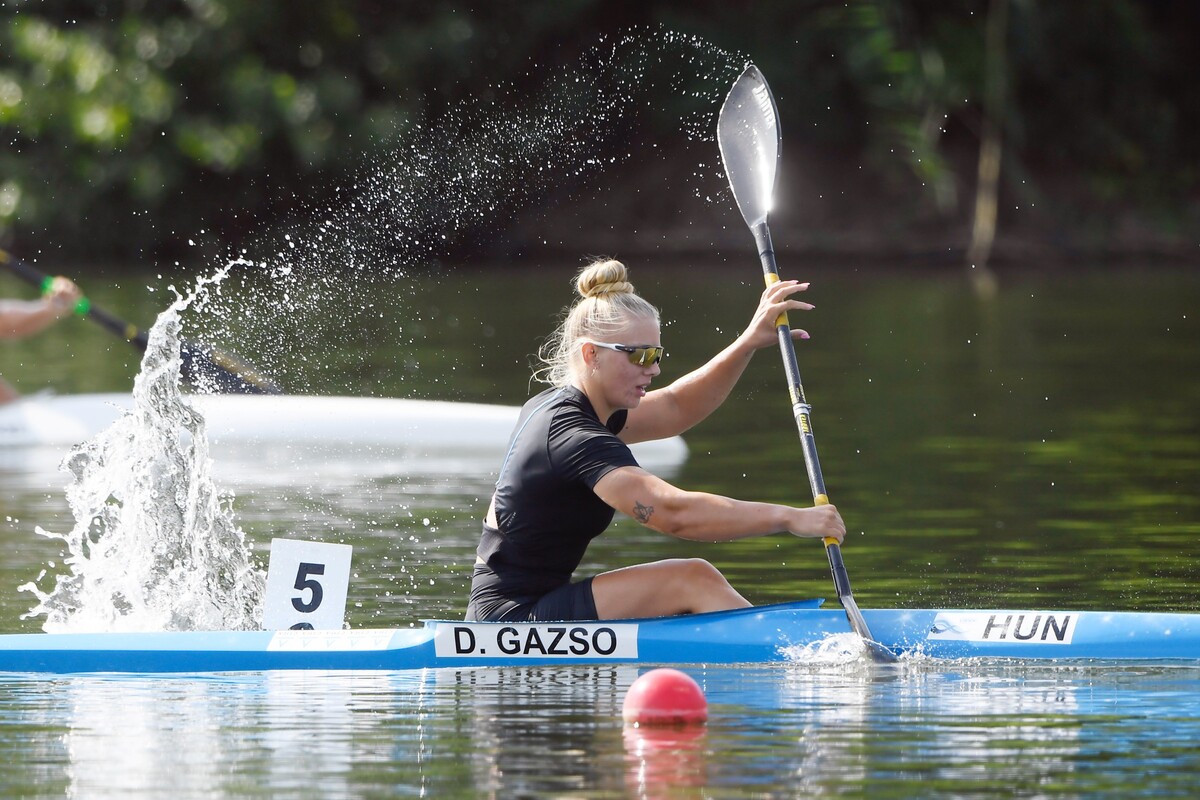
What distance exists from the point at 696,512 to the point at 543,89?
31.0m

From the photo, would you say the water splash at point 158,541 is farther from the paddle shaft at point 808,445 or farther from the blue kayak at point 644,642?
the paddle shaft at point 808,445

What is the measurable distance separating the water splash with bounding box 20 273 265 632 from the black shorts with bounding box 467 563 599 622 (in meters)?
1.44

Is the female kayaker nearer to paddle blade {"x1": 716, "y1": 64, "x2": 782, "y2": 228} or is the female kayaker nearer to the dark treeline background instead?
paddle blade {"x1": 716, "y1": 64, "x2": 782, "y2": 228}

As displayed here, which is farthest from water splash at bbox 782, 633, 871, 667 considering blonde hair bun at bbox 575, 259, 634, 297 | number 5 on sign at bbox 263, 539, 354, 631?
number 5 on sign at bbox 263, 539, 354, 631

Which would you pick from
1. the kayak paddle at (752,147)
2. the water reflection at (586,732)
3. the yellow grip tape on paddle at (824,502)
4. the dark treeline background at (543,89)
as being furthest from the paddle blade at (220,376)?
the dark treeline background at (543,89)

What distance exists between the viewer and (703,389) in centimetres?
767

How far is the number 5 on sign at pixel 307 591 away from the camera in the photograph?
24.7 feet

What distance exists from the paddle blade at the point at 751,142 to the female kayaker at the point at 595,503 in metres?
1.79

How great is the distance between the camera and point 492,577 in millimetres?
7184

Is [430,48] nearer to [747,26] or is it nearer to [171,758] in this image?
[747,26]

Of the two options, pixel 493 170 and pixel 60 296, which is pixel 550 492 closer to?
pixel 60 296

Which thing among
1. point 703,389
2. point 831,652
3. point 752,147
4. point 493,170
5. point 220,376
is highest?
point 493,170

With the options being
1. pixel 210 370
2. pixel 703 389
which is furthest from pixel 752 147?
pixel 210 370

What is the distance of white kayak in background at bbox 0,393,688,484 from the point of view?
13.5 meters
